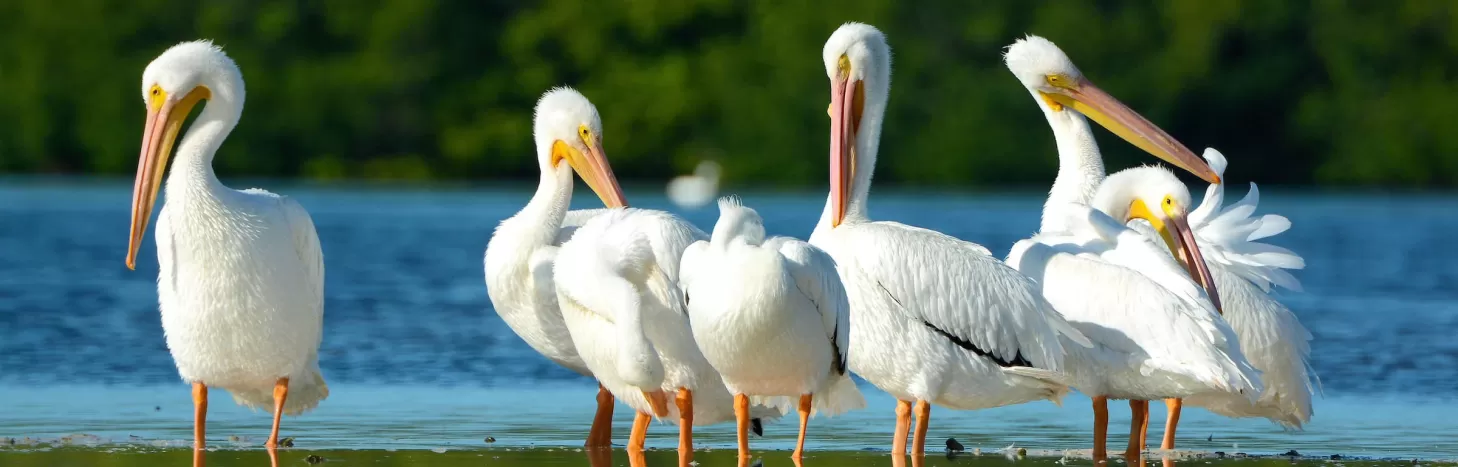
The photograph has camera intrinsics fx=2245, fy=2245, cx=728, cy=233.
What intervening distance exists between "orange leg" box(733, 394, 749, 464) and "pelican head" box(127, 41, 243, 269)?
2258 mm

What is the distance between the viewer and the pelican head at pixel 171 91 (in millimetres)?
8148

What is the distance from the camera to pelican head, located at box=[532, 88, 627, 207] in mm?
8750

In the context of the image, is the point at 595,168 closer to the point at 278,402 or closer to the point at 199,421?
the point at 278,402

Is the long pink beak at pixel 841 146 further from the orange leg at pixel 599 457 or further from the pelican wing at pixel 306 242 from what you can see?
the pelican wing at pixel 306 242

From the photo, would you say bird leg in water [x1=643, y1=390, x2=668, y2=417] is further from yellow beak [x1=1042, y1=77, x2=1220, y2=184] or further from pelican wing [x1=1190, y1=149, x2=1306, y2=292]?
yellow beak [x1=1042, y1=77, x2=1220, y2=184]

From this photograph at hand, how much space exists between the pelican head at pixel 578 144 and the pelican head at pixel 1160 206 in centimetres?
188

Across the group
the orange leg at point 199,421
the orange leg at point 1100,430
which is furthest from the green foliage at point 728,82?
the orange leg at point 199,421

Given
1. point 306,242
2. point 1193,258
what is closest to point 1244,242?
point 1193,258

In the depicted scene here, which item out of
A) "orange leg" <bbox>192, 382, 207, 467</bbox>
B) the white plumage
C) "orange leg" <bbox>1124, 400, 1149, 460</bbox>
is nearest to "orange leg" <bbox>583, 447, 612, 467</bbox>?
"orange leg" <bbox>192, 382, 207, 467</bbox>

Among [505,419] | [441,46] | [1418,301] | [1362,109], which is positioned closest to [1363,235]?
[1418,301]

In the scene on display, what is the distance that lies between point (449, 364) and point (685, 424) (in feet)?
12.6

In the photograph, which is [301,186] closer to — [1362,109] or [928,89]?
[928,89]

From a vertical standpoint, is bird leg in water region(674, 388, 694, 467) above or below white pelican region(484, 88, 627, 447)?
below

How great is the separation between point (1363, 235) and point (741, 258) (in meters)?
20.1
